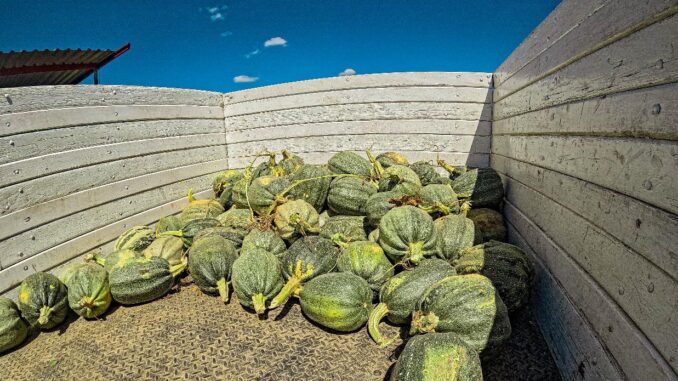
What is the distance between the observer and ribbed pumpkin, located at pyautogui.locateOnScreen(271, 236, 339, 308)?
341cm

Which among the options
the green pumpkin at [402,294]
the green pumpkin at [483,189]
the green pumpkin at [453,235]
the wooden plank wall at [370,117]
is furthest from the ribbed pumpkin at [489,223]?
the wooden plank wall at [370,117]

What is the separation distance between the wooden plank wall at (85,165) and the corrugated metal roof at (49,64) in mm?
2903

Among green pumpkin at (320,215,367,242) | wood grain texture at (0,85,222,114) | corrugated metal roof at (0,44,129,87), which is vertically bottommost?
green pumpkin at (320,215,367,242)

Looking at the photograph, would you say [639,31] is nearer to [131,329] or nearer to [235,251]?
[235,251]

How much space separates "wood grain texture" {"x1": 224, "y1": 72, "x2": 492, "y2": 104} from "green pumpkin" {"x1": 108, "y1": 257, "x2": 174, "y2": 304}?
362cm

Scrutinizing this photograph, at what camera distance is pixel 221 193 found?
608cm

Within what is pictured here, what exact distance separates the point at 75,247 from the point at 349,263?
3.23 metres

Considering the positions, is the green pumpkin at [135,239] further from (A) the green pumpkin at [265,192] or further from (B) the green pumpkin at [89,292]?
(A) the green pumpkin at [265,192]

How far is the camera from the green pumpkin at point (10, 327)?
10.5 ft

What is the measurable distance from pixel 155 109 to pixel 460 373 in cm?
529

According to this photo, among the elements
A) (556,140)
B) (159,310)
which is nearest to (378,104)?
(556,140)

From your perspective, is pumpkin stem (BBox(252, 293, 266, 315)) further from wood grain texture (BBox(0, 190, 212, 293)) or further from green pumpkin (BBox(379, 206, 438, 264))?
wood grain texture (BBox(0, 190, 212, 293))

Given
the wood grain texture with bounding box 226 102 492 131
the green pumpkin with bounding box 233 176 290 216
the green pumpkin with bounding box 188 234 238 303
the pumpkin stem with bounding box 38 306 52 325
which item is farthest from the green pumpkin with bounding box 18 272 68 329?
the wood grain texture with bounding box 226 102 492 131

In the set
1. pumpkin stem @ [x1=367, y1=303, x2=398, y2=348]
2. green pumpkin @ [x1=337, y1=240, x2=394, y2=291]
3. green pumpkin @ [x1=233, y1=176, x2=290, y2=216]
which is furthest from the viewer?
green pumpkin @ [x1=233, y1=176, x2=290, y2=216]
